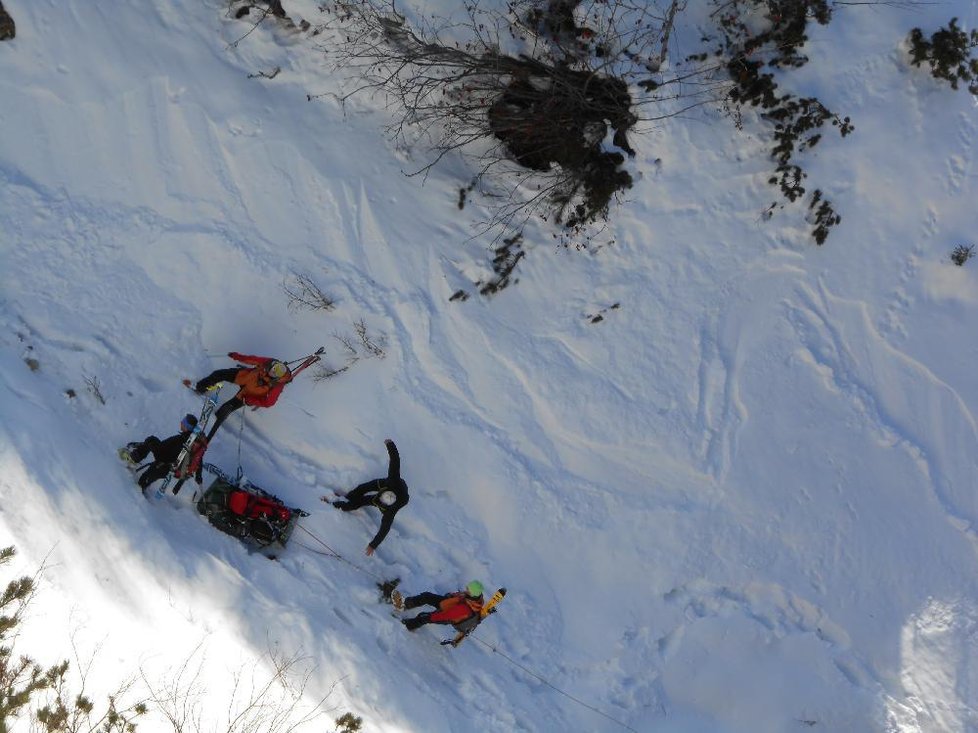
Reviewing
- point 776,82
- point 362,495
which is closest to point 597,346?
point 362,495

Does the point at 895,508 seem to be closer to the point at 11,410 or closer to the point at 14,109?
the point at 11,410

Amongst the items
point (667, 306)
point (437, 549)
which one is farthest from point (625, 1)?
point (437, 549)

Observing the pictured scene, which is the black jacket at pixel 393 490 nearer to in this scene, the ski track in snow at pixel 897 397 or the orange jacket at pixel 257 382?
the orange jacket at pixel 257 382

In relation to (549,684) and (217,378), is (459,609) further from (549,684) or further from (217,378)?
(217,378)

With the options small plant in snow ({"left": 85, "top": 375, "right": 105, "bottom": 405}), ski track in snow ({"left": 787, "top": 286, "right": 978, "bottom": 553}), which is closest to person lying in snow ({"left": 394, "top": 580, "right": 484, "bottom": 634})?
small plant in snow ({"left": 85, "top": 375, "right": 105, "bottom": 405})

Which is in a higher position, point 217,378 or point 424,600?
point 217,378

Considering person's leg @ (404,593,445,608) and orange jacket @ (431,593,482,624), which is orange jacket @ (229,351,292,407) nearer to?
person's leg @ (404,593,445,608)
